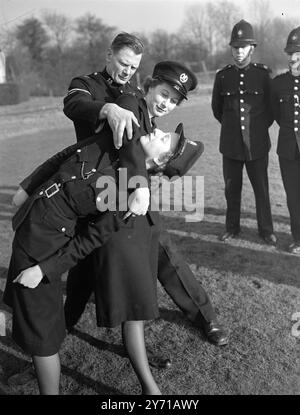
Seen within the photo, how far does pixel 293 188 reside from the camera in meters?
4.77

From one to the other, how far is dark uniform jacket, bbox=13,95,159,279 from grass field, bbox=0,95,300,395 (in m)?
1.01

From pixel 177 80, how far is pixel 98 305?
120 centimetres

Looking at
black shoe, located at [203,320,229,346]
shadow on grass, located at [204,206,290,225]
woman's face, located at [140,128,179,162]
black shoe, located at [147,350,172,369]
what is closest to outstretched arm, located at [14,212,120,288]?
woman's face, located at [140,128,179,162]

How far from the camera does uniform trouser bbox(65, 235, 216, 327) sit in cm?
306

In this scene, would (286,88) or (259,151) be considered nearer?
(286,88)

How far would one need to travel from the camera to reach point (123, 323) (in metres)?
2.44

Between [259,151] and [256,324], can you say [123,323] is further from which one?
[259,151]

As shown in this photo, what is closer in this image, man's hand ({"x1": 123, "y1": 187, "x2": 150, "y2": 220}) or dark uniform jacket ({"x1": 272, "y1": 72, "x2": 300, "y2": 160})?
man's hand ({"x1": 123, "y1": 187, "x2": 150, "y2": 220})

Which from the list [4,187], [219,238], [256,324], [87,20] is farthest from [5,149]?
[256,324]

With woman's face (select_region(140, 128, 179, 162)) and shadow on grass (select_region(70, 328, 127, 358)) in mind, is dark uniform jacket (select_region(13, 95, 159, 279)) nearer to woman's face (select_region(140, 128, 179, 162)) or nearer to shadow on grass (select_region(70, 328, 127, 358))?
woman's face (select_region(140, 128, 179, 162))

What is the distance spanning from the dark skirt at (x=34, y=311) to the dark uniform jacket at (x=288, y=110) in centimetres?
309

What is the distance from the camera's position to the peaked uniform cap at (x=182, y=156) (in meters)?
2.23

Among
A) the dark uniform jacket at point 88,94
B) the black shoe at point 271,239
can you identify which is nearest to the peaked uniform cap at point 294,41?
the black shoe at point 271,239

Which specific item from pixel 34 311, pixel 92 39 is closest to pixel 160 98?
pixel 34 311
